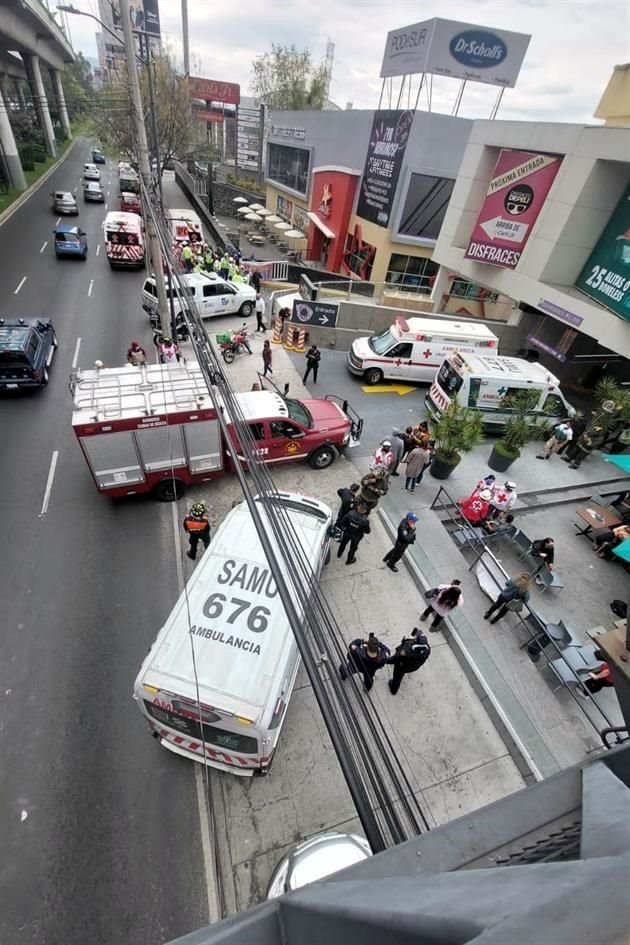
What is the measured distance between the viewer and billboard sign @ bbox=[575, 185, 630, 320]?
1409 centimetres

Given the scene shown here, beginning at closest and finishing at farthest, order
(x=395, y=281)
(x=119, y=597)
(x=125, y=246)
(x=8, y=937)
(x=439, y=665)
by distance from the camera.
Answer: (x=8, y=937), (x=439, y=665), (x=119, y=597), (x=125, y=246), (x=395, y=281)

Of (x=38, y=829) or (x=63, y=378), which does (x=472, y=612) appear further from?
(x=63, y=378)

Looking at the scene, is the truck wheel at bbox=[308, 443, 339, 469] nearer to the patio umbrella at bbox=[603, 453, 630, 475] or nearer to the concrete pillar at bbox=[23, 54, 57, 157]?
the patio umbrella at bbox=[603, 453, 630, 475]

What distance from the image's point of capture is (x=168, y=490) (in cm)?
1093

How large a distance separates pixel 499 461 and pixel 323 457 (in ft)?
17.8

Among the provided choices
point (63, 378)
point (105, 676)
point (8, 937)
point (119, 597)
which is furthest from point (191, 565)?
point (63, 378)

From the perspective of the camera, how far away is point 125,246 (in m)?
24.0

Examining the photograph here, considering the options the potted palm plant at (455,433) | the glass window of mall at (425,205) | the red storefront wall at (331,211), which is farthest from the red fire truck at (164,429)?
the red storefront wall at (331,211)

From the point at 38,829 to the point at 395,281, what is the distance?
2806 cm

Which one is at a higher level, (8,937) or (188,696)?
(188,696)

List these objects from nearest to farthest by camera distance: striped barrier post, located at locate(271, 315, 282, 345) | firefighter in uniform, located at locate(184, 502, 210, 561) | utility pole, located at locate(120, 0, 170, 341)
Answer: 1. firefighter in uniform, located at locate(184, 502, 210, 561)
2. utility pole, located at locate(120, 0, 170, 341)
3. striped barrier post, located at locate(271, 315, 282, 345)

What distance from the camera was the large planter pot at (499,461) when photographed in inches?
508

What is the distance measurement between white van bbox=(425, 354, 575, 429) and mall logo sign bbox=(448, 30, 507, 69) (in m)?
18.6

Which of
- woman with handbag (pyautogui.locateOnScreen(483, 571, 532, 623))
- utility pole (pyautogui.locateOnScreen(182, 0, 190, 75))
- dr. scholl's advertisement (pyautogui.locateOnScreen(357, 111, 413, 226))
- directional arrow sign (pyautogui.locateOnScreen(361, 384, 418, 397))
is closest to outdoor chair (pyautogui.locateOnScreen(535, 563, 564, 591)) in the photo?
woman with handbag (pyautogui.locateOnScreen(483, 571, 532, 623))
